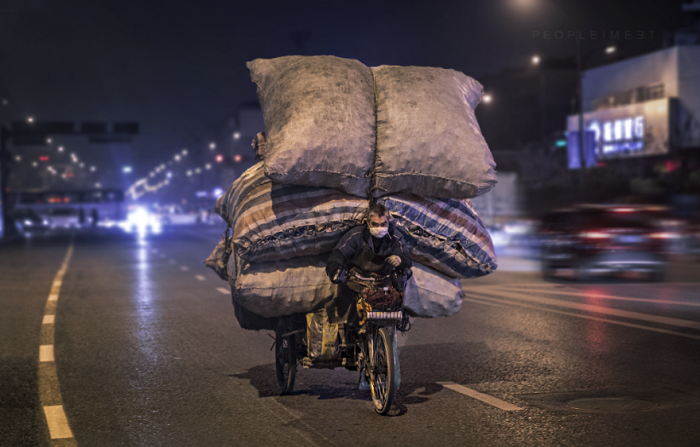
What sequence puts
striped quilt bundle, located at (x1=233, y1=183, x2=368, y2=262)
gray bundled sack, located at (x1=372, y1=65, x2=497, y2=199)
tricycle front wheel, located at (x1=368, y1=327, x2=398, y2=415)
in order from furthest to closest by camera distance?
striped quilt bundle, located at (x1=233, y1=183, x2=368, y2=262) → gray bundled sack, located at (x1=372, y1=65, x2=497, y2=199) → tricycle front wheel, located at (x1=368, y1=327, x2=398, y2=415)

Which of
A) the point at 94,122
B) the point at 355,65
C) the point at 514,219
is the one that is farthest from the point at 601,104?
the point at 355,65

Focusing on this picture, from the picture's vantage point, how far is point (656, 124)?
161ft

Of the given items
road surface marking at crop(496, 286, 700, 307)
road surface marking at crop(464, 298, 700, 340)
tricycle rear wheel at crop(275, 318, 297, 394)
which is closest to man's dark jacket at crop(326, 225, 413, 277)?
tricycle rear wheel at crop(275, 318, 297, 394)

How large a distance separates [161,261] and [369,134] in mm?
19346

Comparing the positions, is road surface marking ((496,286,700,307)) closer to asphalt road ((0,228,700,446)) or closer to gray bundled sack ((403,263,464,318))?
asphalt road ((0,228,700,446))

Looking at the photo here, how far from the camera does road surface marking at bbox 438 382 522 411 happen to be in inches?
233

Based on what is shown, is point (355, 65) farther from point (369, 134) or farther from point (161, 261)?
point (161, 261)

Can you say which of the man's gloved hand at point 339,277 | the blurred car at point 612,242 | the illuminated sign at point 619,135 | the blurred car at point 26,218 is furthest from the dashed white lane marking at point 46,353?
the blurred car at point 26,218

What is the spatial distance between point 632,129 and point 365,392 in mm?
49380

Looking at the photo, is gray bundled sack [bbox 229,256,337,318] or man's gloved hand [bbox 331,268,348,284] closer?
man's gloved hand [bbox 331,268,348,284]

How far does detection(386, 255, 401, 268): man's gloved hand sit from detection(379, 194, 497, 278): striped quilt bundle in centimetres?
52

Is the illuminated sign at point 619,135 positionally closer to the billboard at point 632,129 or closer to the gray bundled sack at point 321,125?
the billboard at point 632,129

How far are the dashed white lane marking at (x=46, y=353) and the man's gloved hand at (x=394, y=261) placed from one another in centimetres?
447

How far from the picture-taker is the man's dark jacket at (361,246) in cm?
574
